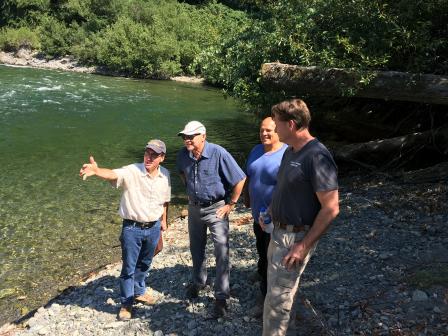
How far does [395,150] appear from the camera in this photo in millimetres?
9695

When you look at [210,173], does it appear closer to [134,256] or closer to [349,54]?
[134,256]

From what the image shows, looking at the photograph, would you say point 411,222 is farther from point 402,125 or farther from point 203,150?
point 402,125

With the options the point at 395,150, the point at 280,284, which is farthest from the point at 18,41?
the point at 280,284

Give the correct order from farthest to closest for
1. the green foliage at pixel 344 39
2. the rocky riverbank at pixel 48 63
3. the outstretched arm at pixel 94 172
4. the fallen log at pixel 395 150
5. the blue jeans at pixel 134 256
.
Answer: the rocky riverbank at pixel 48 63 → the fallen log at pixel 395 150 → the green foliage at pixel 344 39 → the blue jeans at pixel 134 256 → the outstretched arm at pixel 94 172

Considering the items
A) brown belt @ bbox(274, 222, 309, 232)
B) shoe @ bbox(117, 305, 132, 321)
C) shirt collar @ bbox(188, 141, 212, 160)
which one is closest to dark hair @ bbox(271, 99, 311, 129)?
brown belt @ bbox(274, 222, 309, 232)

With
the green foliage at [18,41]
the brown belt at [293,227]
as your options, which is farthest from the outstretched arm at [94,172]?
the green foliage at [18,41]

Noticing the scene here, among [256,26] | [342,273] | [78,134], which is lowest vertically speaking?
[78,134]

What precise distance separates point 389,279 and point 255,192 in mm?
1787

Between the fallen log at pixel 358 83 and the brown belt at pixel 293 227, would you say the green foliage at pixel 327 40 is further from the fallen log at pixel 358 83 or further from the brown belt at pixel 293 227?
the brown belt at pixel 293 227

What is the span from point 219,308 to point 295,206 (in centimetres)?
198

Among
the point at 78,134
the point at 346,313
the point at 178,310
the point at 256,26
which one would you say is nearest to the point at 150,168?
the point at 178,310

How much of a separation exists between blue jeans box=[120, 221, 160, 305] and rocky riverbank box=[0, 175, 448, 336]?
31 cm

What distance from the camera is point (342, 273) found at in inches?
219

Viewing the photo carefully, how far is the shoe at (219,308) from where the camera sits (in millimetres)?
5047
